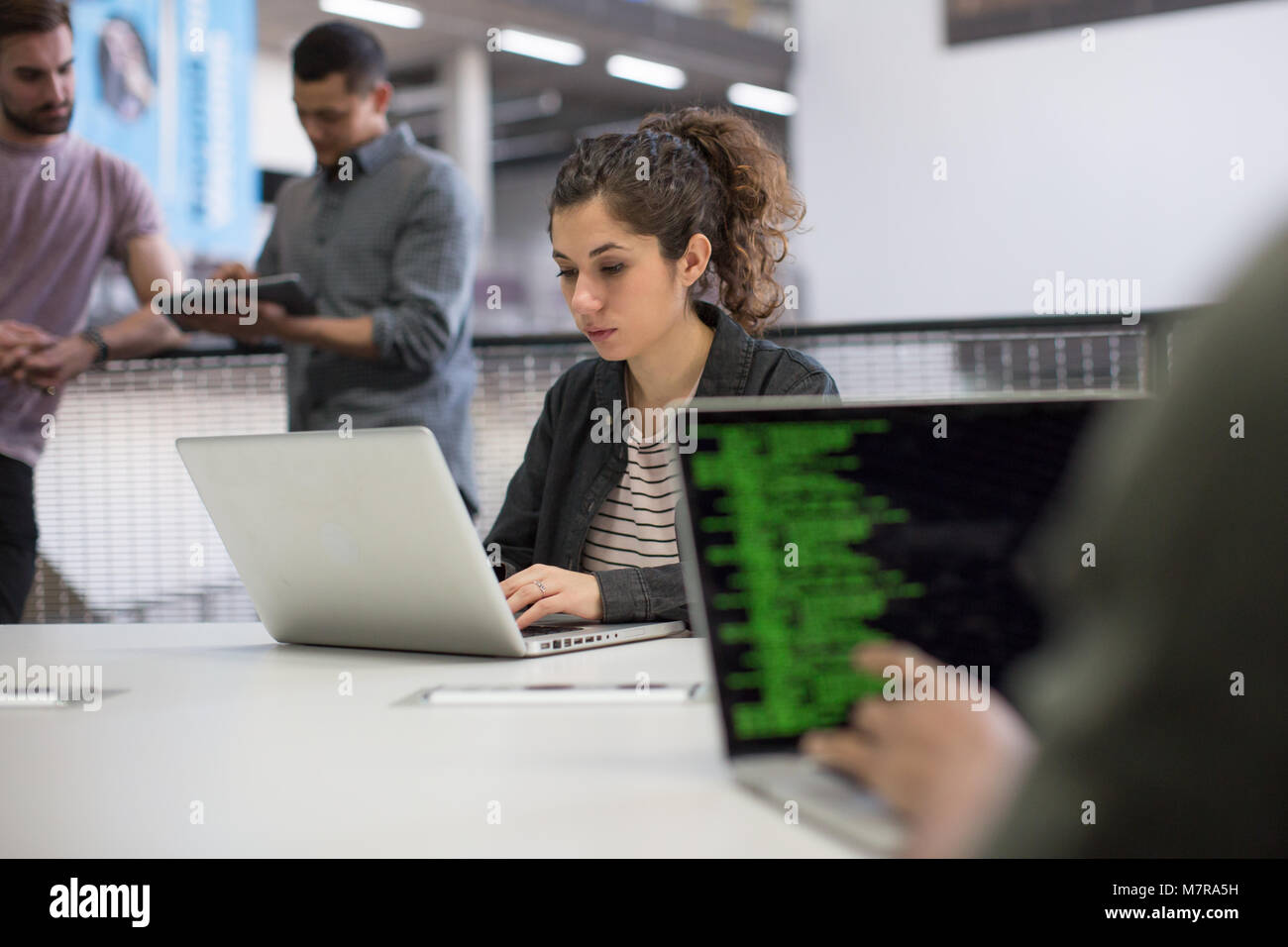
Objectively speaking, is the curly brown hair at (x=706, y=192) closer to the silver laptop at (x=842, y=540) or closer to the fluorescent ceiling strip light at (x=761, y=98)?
the silver laptop at (x=842, y=540)

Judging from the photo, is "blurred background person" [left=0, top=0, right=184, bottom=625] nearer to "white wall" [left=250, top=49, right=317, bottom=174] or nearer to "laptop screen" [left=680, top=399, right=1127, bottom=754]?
"laptop screen" [left=680, top=399, right=1127, bottom=754]

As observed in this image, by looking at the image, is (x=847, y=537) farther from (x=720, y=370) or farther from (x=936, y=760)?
(x=720, y=370)

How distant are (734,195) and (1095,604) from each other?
5.52 ft

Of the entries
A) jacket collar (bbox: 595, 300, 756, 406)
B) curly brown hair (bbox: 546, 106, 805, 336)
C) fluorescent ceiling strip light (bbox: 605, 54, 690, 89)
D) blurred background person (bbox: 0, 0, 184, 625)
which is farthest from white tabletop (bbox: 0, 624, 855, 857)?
fluorescent ceiling strip light (bbox: 605, 54, 690, 89)

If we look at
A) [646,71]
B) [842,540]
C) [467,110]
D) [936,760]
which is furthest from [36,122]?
[646,71]

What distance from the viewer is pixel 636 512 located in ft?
5.82

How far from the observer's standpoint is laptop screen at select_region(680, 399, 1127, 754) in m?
0.79

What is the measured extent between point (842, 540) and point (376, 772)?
37 centimetres

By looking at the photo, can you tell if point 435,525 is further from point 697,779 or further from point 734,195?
point 734,195

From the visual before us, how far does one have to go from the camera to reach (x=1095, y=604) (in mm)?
352

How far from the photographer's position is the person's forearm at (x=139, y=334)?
8.27 ft

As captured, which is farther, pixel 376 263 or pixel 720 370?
pixel 376 263

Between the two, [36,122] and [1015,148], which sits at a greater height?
[1015,148]
